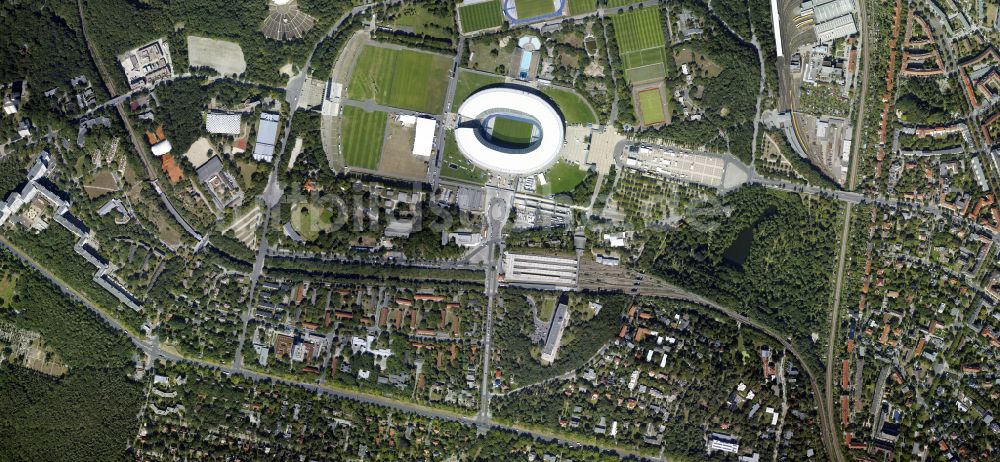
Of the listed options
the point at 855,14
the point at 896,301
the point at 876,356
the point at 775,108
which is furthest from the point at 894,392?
the point at 855,14

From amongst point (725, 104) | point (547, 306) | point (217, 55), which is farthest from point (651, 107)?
point (217, 55)

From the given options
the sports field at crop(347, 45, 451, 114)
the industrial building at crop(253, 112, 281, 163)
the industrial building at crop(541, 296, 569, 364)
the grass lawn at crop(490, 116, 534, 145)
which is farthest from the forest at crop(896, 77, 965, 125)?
the industrial building at crop(253, 112, 281, 163)

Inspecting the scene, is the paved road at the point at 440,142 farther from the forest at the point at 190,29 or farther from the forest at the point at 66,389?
Answer: the forest at the point at 66,389

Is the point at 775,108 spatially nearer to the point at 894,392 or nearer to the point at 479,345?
the point at 894,392

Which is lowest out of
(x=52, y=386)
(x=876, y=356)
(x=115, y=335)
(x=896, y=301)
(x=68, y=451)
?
(x=68, y=451)

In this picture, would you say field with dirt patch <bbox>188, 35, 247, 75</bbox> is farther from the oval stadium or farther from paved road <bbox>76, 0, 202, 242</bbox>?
the oval stadium

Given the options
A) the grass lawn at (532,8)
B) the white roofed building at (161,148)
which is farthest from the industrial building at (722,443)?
→ the white roofed building at (161,148)
